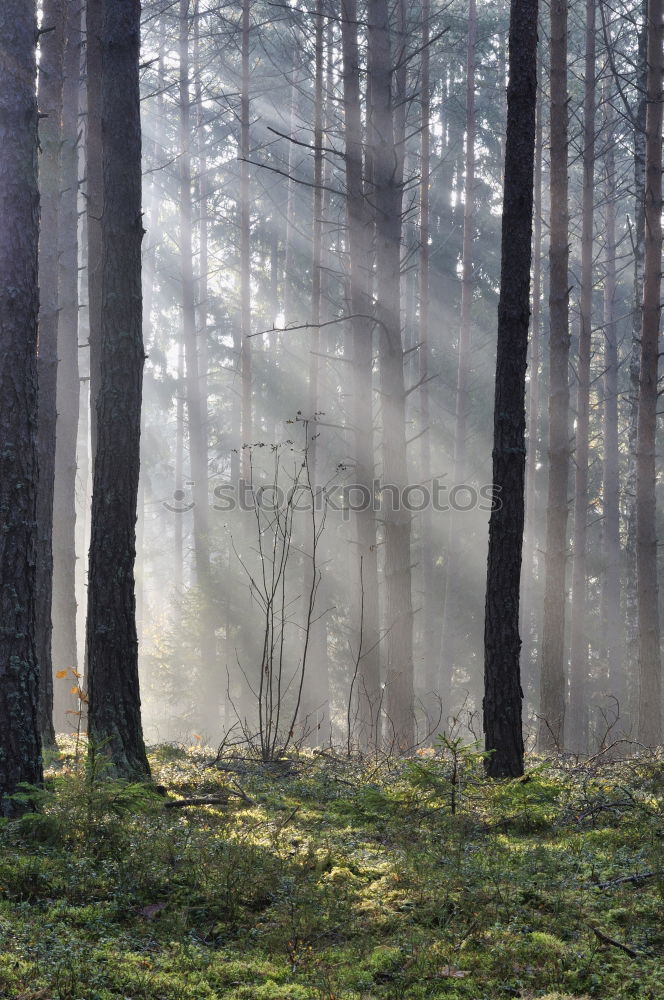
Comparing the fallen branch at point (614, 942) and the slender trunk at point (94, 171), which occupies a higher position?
the slender trunk at point (94, 171)

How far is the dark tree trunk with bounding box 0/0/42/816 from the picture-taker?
15.5 ft

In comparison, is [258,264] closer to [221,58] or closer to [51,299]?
[221,58]

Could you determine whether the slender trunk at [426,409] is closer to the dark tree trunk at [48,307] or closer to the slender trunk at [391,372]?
the slender trunk at [391,372]

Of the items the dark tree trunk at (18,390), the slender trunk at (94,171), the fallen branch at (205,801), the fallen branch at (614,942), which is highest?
the slender trunk at (94,171)

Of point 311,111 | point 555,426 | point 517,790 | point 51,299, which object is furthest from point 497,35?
point 517,790

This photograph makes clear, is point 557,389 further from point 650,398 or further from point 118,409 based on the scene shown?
point 118,409

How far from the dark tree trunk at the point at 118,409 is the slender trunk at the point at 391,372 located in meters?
5.06

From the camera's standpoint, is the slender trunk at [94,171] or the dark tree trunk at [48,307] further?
the dark tree trunk at [48,307]

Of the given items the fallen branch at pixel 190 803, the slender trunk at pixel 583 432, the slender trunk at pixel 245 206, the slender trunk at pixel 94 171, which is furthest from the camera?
the slender trunk at pixel 245 206

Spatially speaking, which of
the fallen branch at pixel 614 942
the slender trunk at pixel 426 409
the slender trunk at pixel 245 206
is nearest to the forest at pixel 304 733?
the fallen branch at pixel 614 942

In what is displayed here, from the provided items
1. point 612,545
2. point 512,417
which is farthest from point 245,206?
point 512,417

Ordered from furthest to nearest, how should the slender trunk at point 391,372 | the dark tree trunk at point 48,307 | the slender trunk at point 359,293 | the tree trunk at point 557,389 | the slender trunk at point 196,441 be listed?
the slender trunk at point 196,441, the slender trunk at point 359,293, the slender trunk at point 391,372, the tree trunk at point 557,389, the dark tree trunk at point 48,307

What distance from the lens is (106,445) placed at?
6359 millimetres

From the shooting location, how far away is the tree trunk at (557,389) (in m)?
10.8
